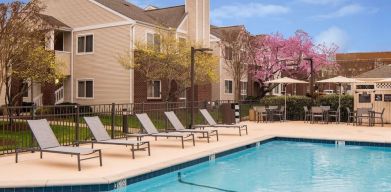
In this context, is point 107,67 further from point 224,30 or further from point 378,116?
point 378,116

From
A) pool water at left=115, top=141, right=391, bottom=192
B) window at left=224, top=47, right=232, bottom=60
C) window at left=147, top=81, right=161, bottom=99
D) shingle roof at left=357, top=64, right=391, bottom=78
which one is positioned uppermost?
window at left=224, top=47, right=232, bottom=60

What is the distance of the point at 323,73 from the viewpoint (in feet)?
162

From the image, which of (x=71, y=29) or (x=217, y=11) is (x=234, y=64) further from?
(x=217, y=11)

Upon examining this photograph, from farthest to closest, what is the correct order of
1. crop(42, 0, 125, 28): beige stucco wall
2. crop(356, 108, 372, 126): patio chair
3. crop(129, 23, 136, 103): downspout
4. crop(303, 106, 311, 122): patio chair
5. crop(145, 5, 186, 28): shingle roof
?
crop(145, 5, 186, 28): shingle roof → crop(42, 0, 125, 28): beige stucco wall → crop(129, 23, 136, 103): downspout → crop(303, 106, 311, 122): patio chair → crop(356, 108, 372, 126): patio chair

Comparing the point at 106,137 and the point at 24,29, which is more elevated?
the point at 24,29

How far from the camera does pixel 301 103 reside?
2466 cm

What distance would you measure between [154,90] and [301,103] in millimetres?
9796

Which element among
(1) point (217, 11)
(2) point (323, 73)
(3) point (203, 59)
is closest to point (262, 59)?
(3) point (203, 59)

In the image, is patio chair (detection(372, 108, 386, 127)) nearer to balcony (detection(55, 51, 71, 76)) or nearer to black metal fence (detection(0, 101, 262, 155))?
black metal fence (detection(0, 101, 262, 155))

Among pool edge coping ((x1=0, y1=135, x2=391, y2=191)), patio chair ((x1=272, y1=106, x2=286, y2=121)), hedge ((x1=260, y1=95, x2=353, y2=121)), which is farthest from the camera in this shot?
patio chair ((x1=272, y1=106, x2=286, y2=121))

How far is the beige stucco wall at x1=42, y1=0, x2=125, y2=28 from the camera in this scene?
27938 mm

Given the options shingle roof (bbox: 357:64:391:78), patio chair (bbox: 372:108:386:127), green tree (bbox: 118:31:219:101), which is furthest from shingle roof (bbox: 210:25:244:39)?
patio chair (bbox: 372:108:386:127)

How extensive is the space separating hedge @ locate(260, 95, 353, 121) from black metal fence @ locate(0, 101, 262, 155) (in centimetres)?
160

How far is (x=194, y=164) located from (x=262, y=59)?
24.8m
